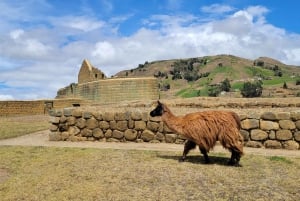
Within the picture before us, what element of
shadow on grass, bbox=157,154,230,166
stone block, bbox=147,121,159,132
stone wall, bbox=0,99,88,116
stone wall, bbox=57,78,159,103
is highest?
stone wall, bbox=57,78,159,103

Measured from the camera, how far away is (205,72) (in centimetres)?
11019

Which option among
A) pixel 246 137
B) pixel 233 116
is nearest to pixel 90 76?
pixel 246 137

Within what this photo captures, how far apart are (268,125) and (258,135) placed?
407mm

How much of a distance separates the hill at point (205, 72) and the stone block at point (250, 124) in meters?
72.0

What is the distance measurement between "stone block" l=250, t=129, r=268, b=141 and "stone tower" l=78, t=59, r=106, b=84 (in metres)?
27.7

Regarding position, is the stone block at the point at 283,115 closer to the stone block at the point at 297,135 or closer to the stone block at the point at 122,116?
the stone block at the point at 297,135

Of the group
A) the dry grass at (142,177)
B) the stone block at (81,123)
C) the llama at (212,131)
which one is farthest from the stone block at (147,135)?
the llama at (212,131)

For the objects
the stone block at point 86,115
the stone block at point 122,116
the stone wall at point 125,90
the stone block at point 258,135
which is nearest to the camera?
the stone block at point 258,135

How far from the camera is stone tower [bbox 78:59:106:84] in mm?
38250

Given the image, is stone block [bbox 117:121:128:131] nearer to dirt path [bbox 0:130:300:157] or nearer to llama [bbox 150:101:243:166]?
dirt path [bbox 0:130:300:157]

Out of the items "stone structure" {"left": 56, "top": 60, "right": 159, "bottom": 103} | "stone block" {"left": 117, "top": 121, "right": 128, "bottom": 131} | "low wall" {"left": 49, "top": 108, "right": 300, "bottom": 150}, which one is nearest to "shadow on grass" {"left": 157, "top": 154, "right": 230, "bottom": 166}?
"low wall" {"left": 49, "top": 108, "right": 300, "bottom": 150}

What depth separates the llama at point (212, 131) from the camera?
8539mm

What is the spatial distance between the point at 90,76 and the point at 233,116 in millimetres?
30450

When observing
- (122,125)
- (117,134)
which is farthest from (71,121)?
(122,125)
